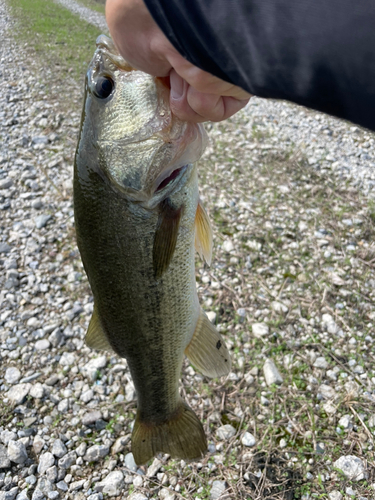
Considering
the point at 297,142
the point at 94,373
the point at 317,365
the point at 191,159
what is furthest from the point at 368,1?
the point at 297,142

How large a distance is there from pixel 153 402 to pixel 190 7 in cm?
198

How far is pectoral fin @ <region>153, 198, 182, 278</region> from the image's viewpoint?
184 cm

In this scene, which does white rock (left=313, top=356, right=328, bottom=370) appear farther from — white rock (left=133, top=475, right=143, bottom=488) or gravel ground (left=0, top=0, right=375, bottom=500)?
white rock (left=133, top=475, right=143, bottom=488)

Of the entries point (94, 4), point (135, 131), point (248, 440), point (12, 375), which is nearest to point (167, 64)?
point (135, 131)

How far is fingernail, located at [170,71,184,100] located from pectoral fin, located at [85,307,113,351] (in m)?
1.21

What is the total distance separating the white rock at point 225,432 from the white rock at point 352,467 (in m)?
0.74

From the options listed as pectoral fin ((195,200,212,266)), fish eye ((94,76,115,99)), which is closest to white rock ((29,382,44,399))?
pectoral fin ((195,200,212,266))

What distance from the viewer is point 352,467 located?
2.68m

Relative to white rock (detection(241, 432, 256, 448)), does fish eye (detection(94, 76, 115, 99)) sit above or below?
above

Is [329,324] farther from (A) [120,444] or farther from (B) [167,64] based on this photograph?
(B) [167,64]

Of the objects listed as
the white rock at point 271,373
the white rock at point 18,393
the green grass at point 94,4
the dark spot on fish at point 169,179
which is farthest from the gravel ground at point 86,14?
the dark spot on fish at point 169,179

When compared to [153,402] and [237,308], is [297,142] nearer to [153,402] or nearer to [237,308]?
[237,308]

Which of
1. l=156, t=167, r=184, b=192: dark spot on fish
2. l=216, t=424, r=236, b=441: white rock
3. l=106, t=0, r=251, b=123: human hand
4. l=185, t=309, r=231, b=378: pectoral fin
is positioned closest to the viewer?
l=106, t=0, r=251, b=123: human hand

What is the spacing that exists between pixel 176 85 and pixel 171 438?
1.93 meters
